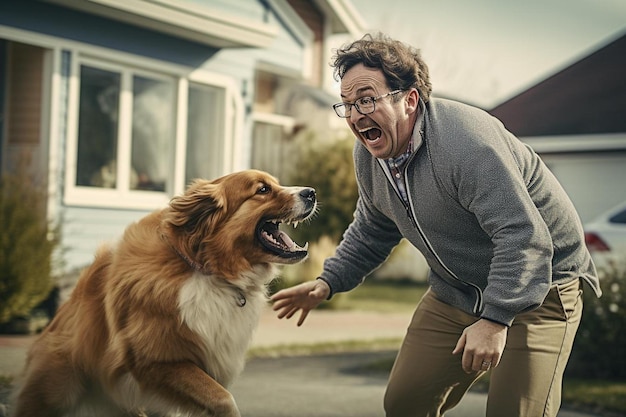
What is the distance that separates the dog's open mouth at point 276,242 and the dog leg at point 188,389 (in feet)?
2.55

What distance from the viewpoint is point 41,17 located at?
999 centimetres

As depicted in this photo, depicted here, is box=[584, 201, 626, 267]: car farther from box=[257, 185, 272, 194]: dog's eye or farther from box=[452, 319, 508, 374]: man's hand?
box=[452, 319, 508, 374]: man's hand

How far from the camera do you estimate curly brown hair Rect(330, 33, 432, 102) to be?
3.71 meters

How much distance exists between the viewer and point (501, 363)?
3764 millimetres

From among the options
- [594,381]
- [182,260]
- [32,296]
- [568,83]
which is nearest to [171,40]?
[32,296]

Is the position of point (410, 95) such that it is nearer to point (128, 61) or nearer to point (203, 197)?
point (203, 197)

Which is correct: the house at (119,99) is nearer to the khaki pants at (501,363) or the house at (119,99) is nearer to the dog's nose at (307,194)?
the dog's nose at (307,194)

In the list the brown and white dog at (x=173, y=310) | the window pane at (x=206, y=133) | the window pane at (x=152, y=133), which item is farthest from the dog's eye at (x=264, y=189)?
the window pane at (x=206, y=133)

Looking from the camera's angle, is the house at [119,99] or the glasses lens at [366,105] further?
the house at [119,99]

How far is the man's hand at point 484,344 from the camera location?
10.9ft

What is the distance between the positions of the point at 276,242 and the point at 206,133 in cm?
820

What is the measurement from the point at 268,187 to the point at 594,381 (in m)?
4.59

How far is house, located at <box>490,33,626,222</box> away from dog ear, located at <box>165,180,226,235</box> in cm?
1796

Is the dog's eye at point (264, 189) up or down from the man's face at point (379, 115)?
down
